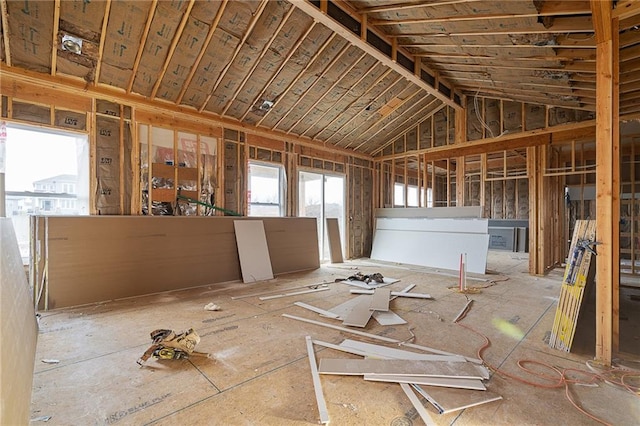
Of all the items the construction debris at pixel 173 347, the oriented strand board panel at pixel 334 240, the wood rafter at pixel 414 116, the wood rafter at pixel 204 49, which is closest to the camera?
the construction debris at pixel 173 347

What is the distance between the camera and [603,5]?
2686 mm

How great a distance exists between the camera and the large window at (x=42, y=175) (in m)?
4.50

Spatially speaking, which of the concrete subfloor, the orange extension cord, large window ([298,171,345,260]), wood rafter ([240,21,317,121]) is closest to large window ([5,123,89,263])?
the concrete subfloor

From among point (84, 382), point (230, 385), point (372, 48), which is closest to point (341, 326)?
point (230, 385)

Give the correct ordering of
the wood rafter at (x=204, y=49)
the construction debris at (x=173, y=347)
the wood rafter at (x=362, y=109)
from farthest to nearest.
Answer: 1. the wood rafter at (x=362, y=109)
2. the wood rafter at (x=204, y=49)
3. the construction debris at (x=173, y=347)

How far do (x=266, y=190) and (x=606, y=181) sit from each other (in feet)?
20.4

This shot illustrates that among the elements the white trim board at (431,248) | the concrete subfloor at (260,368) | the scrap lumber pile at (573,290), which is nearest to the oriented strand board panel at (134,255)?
the concrete subfloor at (260,368)

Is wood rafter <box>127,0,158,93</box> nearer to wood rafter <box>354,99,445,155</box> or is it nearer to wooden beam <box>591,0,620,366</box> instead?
wooden beam <box>591,0,620,366</box>

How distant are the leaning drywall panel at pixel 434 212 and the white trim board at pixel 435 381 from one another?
600cm

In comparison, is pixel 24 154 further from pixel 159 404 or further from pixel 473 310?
pixel 473 310

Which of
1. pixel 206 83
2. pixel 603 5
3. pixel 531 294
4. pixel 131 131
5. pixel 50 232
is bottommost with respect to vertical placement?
pixel 531 294

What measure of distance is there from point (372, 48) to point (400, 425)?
5.37 meters

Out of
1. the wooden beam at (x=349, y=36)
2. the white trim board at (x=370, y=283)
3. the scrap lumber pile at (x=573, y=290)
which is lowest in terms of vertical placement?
the white trim board at (x=370, y=283)

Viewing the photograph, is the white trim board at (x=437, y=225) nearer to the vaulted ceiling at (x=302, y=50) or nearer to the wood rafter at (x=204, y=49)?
the vaulted ceiling at (x=302, y=50)
